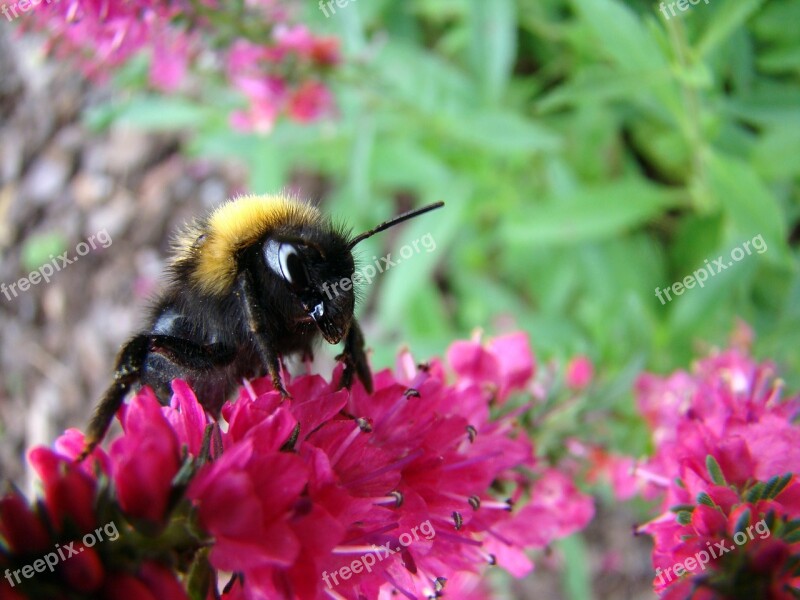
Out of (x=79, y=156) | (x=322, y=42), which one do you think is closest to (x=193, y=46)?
(x=322, y=42)

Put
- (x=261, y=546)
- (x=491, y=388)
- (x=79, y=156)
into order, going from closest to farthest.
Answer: (x=261, y=546)
(x=491, y=388)
(x=79, y=156)

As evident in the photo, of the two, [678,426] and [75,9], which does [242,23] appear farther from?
[678,426]

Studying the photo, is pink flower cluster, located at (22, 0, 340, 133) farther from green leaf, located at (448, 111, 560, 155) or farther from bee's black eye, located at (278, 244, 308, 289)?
bee's black eye, located at (278, 244, 308, 289)

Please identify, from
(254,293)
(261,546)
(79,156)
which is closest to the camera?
(261,546)

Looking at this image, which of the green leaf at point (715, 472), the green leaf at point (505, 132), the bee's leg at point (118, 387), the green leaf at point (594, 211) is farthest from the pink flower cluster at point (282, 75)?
the green leaf at point (715, 472)

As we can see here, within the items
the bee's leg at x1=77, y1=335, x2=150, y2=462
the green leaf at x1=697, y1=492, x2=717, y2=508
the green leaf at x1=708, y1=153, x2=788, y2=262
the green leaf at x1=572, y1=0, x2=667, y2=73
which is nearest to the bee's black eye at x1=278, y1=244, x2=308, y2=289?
the bee's leg at x1=77, y1=335, x2=150, y2=462

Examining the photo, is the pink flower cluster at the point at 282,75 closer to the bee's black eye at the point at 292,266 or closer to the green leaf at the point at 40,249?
the bee's black eye at the point at 292,266

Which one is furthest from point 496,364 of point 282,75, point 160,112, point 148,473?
point 160,112
